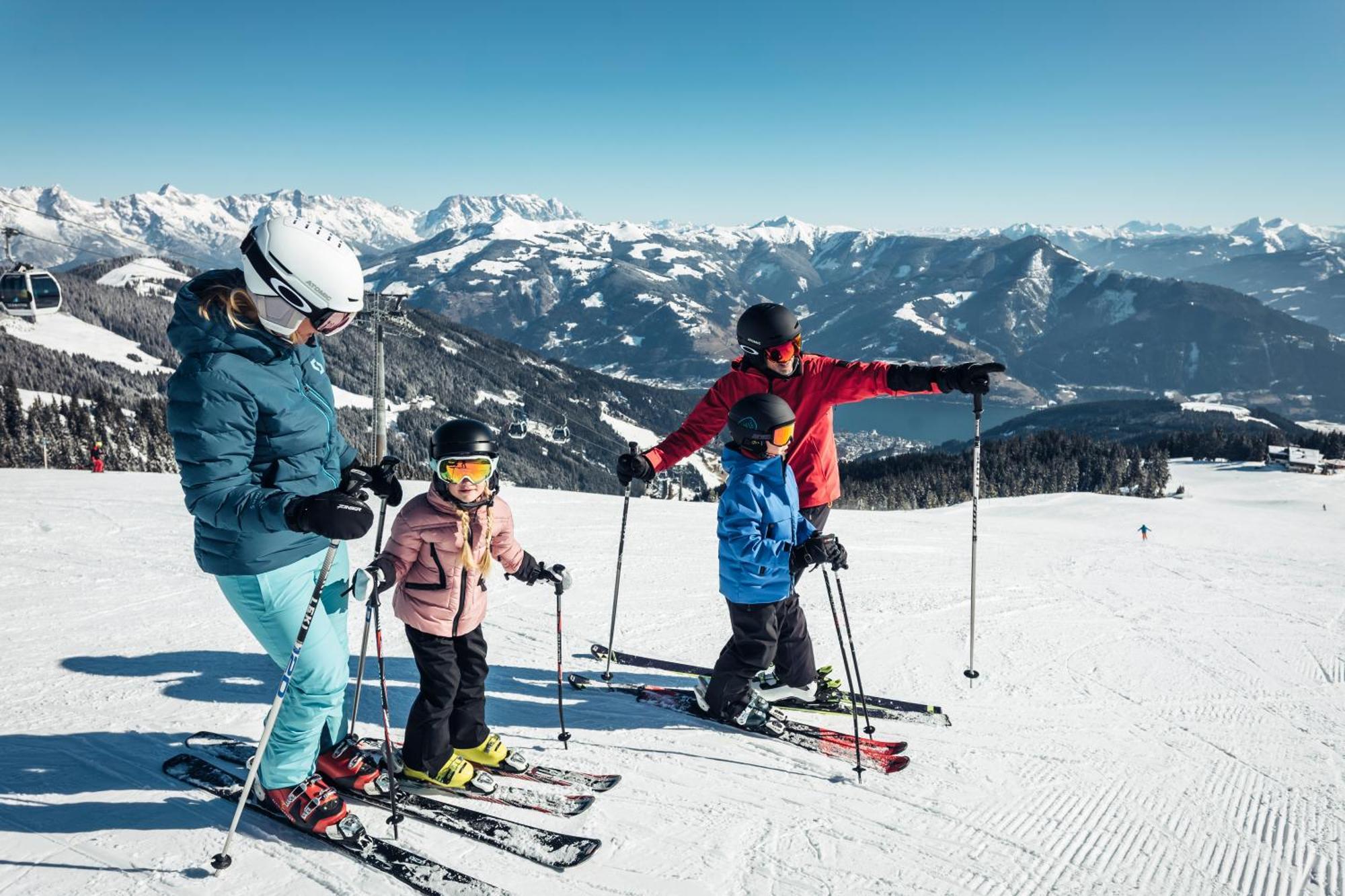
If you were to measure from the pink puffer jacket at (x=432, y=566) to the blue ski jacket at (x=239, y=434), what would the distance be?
484mm

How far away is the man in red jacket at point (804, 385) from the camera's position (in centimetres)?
509

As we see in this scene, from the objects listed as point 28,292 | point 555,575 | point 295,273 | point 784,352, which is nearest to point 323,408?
point 295,273

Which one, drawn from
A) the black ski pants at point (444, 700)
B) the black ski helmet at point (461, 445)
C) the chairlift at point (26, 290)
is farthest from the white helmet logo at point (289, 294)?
the chairlift at point (26, 290)

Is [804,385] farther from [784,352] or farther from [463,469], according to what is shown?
[463,469]

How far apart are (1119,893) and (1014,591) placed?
6.15m

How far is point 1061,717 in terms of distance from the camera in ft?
17.7

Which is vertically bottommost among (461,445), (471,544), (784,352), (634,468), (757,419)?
(471,544)

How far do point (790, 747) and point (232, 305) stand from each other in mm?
4130

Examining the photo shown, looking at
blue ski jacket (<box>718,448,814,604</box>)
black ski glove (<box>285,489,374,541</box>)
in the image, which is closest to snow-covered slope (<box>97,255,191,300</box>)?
blue ski jacket (<box>718,448,814,604</box>)

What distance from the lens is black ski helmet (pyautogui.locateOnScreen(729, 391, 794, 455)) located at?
4.57m

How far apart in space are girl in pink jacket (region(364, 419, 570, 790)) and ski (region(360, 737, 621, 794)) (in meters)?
0.21

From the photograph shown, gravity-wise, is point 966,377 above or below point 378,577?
above

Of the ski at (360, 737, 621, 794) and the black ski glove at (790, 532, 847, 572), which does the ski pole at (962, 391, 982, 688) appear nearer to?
the black ski glove at (790, 532, 847, 572)

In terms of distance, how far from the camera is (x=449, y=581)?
3850mm
